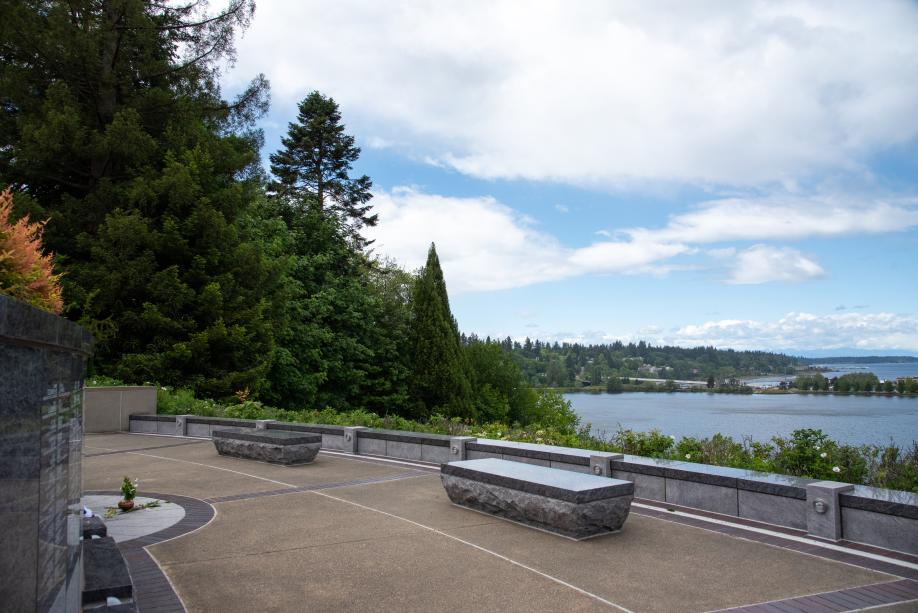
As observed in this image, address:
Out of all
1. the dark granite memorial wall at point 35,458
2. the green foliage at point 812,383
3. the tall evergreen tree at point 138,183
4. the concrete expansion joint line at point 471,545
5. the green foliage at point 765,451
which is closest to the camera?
the dark granite memorial wall at point 35,458

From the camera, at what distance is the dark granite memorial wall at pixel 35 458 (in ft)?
7.98

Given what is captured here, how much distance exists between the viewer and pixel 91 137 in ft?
76.1

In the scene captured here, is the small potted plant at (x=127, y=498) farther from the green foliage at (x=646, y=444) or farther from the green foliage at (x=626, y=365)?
the green foliage at (x=626, y=365)

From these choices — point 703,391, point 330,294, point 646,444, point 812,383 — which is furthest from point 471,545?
point 703,391

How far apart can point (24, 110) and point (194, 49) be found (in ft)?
21.9

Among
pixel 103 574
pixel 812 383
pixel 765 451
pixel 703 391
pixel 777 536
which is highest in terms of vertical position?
pixel 812 383

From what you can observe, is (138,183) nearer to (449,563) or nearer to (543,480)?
(543,480)

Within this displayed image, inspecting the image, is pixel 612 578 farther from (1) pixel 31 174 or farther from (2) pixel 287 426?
(1) pixel 31 174

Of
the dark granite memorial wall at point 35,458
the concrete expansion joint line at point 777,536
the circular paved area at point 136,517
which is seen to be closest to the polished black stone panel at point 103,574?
the dark granite memorial wall at point 35,458

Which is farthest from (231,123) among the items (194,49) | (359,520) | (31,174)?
(359,520)

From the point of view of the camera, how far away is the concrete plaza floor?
5336mm

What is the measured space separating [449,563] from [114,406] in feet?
51.1

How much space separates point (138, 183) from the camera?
895 inches

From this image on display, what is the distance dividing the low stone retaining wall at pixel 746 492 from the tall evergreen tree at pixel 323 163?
3328 centimetres
